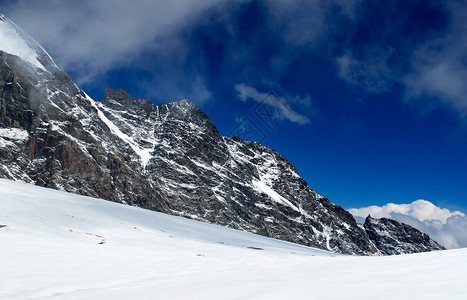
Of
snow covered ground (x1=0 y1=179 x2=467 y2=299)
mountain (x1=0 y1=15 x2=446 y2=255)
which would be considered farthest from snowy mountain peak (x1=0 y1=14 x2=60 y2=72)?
snow covered ground (x1=0 y1=179 x2=467 y2=299)

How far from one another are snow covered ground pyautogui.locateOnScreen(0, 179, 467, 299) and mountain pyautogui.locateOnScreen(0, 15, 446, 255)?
95.7m

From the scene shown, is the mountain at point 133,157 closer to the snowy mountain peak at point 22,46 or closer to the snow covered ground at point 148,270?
the snowy mountain peak at point 22,46

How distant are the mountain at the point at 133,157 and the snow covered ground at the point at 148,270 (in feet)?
314

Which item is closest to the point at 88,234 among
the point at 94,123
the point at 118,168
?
the point at 118,168

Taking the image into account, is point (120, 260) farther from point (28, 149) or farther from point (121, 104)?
point (121, 104)

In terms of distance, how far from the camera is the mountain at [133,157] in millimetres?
106062

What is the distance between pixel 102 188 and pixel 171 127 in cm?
6915

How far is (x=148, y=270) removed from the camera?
10.7 m

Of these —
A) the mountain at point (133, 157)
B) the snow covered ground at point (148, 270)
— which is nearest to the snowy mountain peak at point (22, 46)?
the mountain at point (133, 157)

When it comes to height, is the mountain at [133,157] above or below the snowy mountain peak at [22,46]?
below

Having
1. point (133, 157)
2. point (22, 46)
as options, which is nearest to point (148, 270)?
point (133, 157)

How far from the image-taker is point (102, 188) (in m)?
111

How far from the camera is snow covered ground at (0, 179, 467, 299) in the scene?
5262 millimetres

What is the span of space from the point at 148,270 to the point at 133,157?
140934 millimetres
